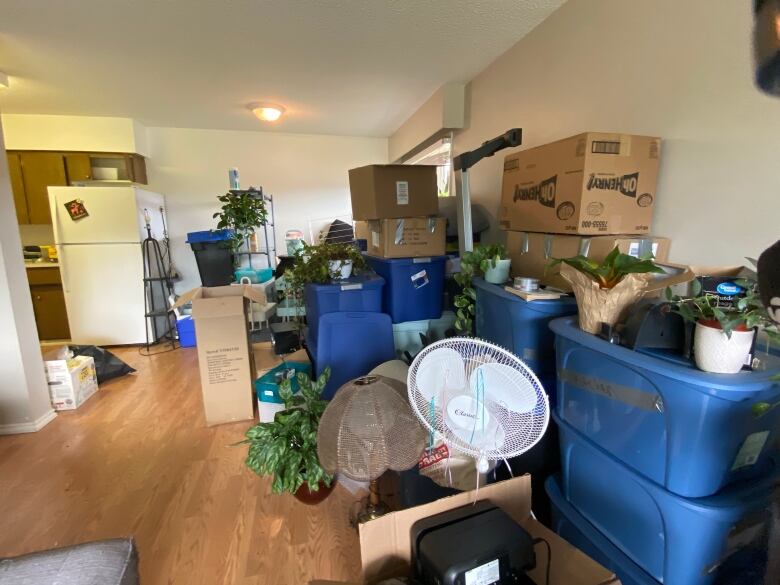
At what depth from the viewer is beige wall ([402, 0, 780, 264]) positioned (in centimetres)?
112

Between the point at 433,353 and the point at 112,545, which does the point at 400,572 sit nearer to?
the point at 433,353

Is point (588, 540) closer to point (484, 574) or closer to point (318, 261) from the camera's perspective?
point (484, 574)

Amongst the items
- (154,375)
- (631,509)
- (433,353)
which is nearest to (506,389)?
(433,353)

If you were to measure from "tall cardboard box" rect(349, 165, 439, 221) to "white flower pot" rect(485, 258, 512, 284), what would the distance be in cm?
76

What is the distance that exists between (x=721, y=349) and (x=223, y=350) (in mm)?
2234

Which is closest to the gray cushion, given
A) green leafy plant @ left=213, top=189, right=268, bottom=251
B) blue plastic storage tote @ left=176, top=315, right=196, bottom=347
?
green leafy plant @ left=213, top=189, right=268, bottom=251

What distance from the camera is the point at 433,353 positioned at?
3.21ft

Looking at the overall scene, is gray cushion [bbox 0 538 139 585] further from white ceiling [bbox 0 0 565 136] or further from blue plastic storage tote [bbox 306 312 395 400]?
white ceiling [bbox 0 0 565 136]

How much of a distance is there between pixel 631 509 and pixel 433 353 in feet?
2.14

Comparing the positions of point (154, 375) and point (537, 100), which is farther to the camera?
point (154, 375)

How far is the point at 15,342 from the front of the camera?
212 cm

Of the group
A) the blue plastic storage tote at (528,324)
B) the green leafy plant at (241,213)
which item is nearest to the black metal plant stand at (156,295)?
the green leafy plant at (241,213)

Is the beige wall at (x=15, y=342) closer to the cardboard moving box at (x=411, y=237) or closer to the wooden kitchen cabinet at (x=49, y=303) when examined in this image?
the wooden kitchen cabinet at (x=49, y=303)

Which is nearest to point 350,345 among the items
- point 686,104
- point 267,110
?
point 686,104
